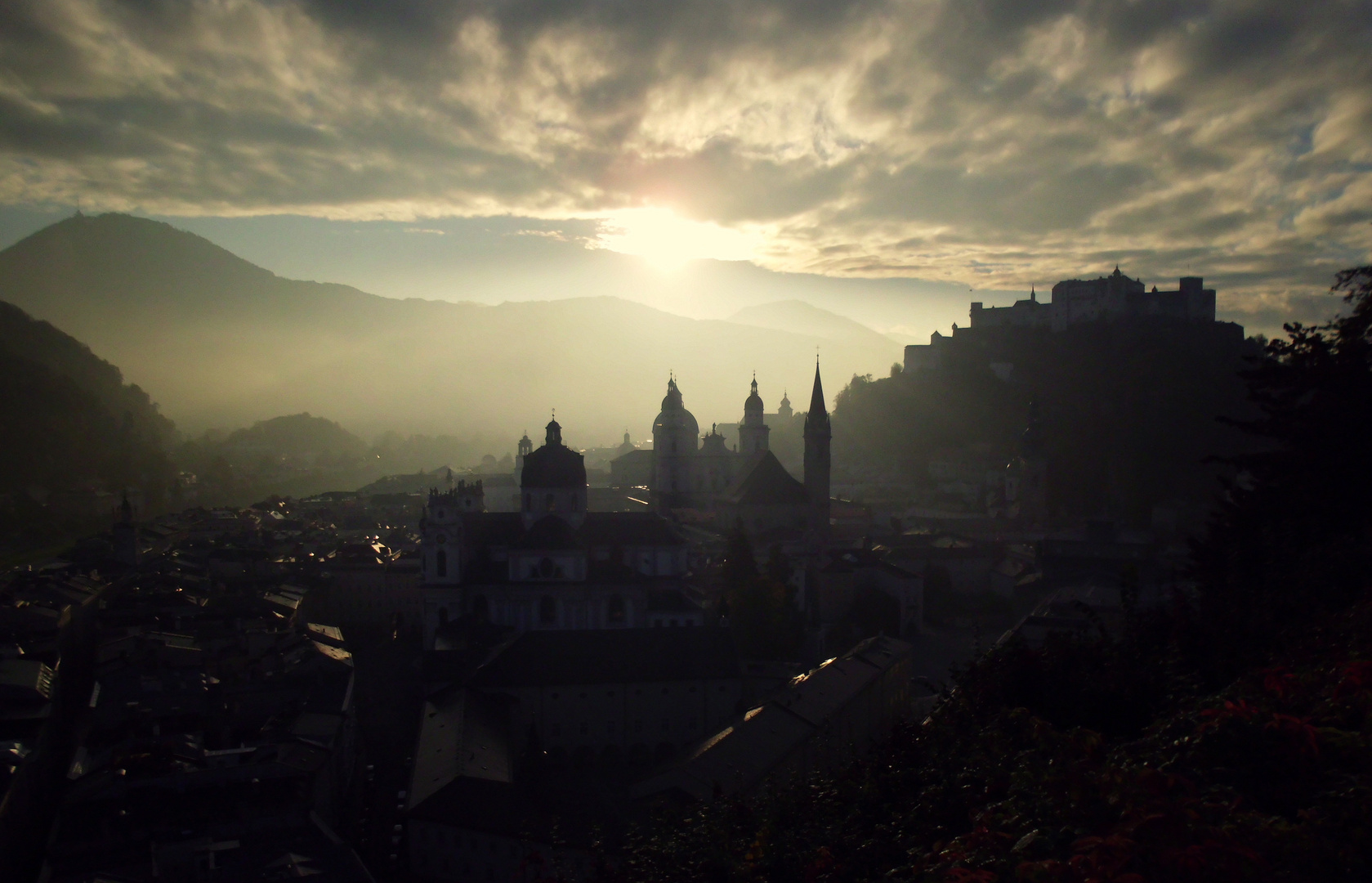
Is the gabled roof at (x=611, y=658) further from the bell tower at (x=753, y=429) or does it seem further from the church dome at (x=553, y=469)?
the bell tower at (x=753, y=429)

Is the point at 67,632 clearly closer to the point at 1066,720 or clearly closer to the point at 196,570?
the point at 196,570

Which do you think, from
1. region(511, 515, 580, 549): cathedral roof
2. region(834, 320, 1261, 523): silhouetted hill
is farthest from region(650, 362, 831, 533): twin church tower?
region(834, 320, 1261, 523): silhouetted hill

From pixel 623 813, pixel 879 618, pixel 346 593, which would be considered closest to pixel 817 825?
pixel 623 813

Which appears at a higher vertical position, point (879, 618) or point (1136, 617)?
point (1136, 617)

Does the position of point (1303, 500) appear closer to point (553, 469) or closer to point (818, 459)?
point (553, 469)

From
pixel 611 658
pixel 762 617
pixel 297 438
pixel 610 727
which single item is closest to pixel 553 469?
pixel 762 617

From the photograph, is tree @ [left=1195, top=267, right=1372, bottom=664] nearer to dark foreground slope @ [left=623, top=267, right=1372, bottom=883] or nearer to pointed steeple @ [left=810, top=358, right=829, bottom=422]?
dark foreground slope @ [left=623, top=267, right=1372, bottom=883]
